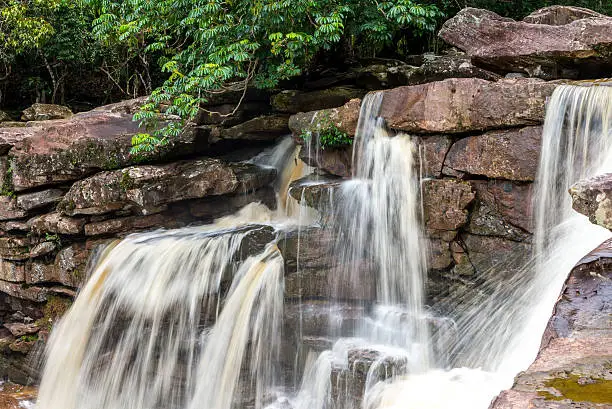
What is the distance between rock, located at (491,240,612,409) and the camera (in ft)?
8.99

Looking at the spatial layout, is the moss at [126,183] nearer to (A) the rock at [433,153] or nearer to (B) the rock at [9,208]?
(B) the rock at [9,208]

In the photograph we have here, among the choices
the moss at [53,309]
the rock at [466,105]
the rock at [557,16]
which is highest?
the rock at [557,16]

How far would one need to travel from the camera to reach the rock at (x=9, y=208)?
1125 centimetres

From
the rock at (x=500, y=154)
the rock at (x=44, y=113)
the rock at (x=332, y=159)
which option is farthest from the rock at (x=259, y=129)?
the rock at (x=44, y=113)

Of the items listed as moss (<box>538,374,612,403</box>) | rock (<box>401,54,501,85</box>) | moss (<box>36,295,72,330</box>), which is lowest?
moss (<box>36,295,72,330</box>)

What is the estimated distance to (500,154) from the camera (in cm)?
738

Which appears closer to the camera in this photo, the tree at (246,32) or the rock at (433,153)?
the rock at (433,153)

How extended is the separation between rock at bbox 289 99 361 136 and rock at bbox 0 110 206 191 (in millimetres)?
2392

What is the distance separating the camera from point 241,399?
26.1ft

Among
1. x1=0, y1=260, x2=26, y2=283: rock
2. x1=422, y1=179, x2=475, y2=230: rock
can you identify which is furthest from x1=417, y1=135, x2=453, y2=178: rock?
x1=0, y1=260, x2=26, y2=283: rock

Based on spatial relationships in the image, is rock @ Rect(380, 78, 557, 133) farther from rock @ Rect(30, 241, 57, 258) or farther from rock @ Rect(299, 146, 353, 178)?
rock @ Rect(30, 241, 57, 258)

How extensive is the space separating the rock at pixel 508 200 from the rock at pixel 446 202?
18 centimetres

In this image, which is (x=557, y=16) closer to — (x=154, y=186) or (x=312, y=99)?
(x=312, y=99)

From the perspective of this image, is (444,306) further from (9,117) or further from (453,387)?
(9,117)
